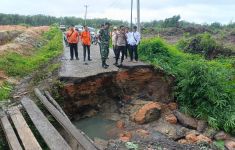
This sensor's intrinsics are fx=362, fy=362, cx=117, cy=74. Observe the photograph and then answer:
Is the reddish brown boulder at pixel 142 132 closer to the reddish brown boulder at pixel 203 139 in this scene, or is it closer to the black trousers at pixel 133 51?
the reddish brown boulder at pixel 203 139

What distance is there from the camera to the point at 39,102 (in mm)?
10062

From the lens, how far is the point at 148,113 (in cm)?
1203

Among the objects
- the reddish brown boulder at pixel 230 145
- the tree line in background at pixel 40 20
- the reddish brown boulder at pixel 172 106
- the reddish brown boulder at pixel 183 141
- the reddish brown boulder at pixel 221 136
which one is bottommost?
the reddish brown boulder at pixel 230 145

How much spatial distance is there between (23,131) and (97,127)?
14.5 feet

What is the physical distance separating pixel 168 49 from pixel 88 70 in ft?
17.0

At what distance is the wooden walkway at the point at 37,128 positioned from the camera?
7121 millimetres

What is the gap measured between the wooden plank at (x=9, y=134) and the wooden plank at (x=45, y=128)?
21.8 inches

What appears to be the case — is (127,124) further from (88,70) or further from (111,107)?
(88,70)

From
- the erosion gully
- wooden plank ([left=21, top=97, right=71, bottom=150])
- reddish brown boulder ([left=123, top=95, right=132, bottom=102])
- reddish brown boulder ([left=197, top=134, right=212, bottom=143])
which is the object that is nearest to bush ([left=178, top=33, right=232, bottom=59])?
the erosion gully

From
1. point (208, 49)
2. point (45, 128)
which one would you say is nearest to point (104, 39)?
point (45, 128)

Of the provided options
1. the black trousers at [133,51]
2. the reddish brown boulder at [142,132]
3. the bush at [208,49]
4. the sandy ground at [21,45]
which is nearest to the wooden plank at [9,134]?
the sandy ground at [21,45]

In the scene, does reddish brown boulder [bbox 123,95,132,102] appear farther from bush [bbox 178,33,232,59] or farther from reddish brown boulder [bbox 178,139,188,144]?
bush [bbox 178,33,232,59]

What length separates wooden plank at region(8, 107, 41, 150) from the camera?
23.0 ft

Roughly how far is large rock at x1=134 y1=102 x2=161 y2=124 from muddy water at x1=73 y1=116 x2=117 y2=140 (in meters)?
0.87
